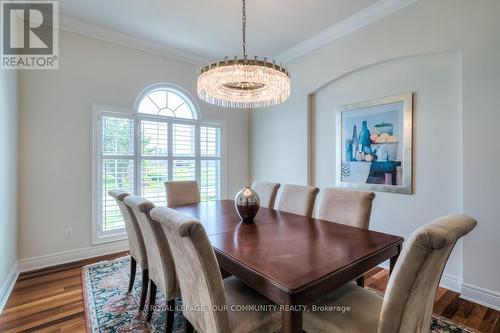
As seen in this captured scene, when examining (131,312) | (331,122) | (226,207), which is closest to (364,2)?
(331,122)

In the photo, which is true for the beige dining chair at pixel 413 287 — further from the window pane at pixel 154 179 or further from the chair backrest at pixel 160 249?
the window pane at pixel 154 179

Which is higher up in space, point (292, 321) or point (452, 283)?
point (292, 321)

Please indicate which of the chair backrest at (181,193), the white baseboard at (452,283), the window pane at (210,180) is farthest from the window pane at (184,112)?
the white baseboard at (452,283)

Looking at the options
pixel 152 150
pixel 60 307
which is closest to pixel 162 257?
pixel 60 307

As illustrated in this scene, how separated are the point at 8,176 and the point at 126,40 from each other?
215cm

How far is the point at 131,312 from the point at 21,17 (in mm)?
3274

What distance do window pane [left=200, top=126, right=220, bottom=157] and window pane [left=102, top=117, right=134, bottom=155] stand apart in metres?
1.09

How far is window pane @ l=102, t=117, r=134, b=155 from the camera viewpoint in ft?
10.8

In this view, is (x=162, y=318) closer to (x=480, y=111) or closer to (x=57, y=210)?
(x=57, y=210)

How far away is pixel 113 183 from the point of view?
132 inches

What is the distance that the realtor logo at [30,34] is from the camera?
8.10 feet

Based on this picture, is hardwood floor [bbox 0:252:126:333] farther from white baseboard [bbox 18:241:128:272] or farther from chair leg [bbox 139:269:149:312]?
chair leg [bbox 139:269:149:312]

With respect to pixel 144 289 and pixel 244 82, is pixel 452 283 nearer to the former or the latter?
pixel 244 82

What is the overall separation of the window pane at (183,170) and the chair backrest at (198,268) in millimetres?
2653
